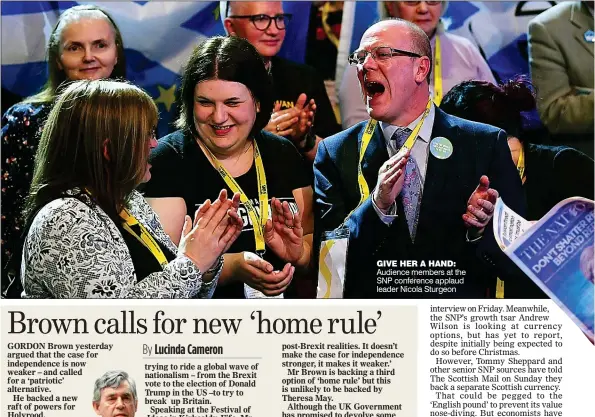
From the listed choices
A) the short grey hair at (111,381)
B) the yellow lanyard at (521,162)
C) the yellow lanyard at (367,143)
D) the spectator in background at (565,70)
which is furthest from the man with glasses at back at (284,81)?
the short grey hair at (111,381)

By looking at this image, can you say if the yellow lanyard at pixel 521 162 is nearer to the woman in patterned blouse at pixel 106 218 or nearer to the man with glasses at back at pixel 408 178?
the man with glasses at back at pixel 408 178

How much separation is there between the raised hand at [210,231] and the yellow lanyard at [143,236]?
3.1 inches

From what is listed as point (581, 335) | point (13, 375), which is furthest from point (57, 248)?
point (581, 335)

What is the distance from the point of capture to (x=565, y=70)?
297cm

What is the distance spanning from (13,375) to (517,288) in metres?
1.78

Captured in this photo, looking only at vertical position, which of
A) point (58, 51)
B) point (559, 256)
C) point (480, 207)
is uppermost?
point (58, 51)

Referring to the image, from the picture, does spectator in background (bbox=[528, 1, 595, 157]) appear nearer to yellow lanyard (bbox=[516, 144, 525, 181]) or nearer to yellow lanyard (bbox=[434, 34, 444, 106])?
yellow lanyard (bbox=[516, 144, 525, 181])

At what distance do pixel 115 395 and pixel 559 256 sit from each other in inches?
63.9

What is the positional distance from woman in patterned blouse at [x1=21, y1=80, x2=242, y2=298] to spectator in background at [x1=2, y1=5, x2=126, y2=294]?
0.07m

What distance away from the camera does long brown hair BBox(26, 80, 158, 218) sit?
262 cm

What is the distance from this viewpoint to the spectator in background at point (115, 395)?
109 inches

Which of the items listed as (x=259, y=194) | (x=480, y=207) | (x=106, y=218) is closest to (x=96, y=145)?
(x=106, y=218)

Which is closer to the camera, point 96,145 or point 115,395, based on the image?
point 96,145

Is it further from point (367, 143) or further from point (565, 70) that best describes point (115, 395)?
point (565, 70)
